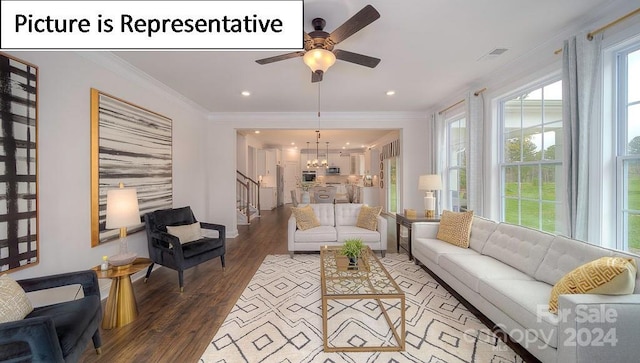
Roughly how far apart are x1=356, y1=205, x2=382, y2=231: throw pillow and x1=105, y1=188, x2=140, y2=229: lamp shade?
3.19m

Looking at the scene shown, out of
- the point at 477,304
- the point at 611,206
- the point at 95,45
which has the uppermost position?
the point at 95,45

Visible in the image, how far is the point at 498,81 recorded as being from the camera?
3281 mm

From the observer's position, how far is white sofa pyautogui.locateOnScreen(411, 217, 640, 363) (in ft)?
4.38

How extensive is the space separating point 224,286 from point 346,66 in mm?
3213

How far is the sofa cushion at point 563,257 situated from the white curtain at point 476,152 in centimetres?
154

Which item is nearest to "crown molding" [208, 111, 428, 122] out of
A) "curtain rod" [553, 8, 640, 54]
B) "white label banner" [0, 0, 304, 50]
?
"curtain rod" [553, 8, 640, 54]

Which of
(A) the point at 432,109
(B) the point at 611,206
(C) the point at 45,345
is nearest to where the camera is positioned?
(C) the point at 45,345

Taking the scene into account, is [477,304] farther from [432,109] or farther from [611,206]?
[432,109]

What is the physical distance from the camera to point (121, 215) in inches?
87.1

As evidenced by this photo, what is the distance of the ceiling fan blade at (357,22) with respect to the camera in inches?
64.2

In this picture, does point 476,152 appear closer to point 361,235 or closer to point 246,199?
point 361,235

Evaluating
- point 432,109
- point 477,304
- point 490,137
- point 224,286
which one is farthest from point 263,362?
point 432,109

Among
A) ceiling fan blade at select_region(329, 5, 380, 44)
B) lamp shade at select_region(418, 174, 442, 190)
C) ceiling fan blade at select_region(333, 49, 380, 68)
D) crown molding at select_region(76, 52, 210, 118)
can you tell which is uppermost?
crown molding at select_region(76, 52, 210, 118)

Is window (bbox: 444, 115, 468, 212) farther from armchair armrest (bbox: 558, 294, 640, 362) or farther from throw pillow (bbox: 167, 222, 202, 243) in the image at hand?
throw pillow (bbox: 167, 222, 202, 243)
